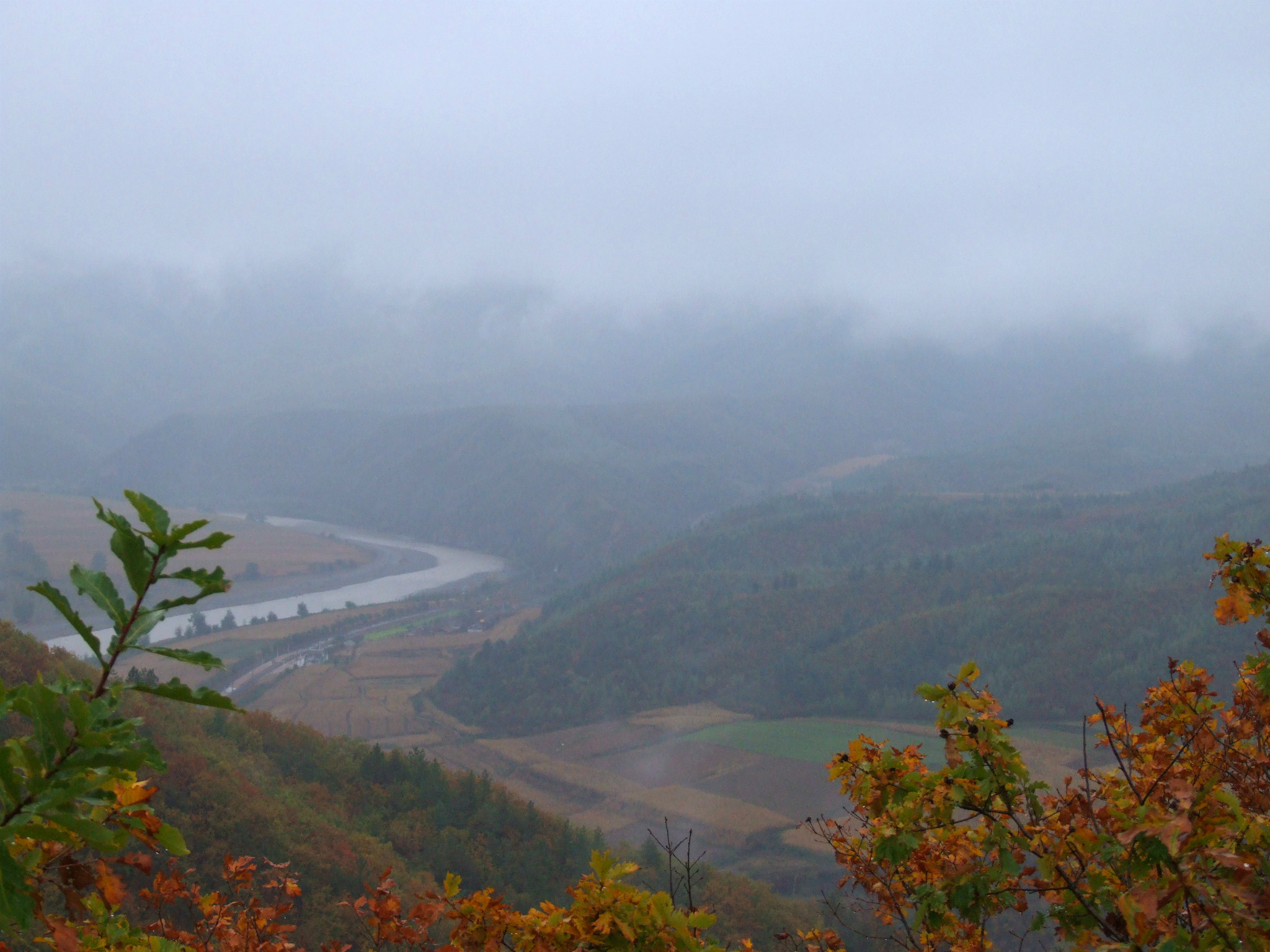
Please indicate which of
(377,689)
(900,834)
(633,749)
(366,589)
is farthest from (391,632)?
(900,834)

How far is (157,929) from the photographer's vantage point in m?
6.24

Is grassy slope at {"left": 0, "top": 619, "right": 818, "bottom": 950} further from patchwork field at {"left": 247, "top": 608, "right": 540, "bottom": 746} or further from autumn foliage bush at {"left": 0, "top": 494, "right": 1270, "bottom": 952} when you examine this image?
patchwork field at {"left": 247, "top": 608, "right": 540, "bottom": 746}

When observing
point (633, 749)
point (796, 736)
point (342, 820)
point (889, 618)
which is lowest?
point (796, 736)

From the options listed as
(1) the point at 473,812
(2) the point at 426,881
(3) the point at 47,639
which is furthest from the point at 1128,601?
(3) the point at 47,639

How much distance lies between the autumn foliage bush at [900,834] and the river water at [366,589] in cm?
7694

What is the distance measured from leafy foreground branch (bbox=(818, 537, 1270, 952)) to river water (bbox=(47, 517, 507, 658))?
77.9 meters

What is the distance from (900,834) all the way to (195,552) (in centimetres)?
13372

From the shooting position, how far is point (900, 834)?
16.7 feet

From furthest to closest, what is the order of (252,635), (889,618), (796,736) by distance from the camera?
Result: (252,635), (889,618), (796,736)

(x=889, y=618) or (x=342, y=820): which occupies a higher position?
(x=342, y=820)

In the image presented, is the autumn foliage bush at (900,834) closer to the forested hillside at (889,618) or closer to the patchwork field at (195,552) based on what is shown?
the forested hillside at (889,618)

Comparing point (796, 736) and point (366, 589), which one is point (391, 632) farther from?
point (796, 736)

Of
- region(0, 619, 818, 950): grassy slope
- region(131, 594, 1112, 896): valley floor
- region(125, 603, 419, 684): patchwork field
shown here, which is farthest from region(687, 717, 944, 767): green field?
region(125, 603, 419, 684): patchwork field

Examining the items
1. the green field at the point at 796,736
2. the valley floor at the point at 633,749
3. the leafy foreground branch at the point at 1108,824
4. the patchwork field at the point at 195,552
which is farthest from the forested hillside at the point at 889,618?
the leafy foreground branch at the point at 1108,824
